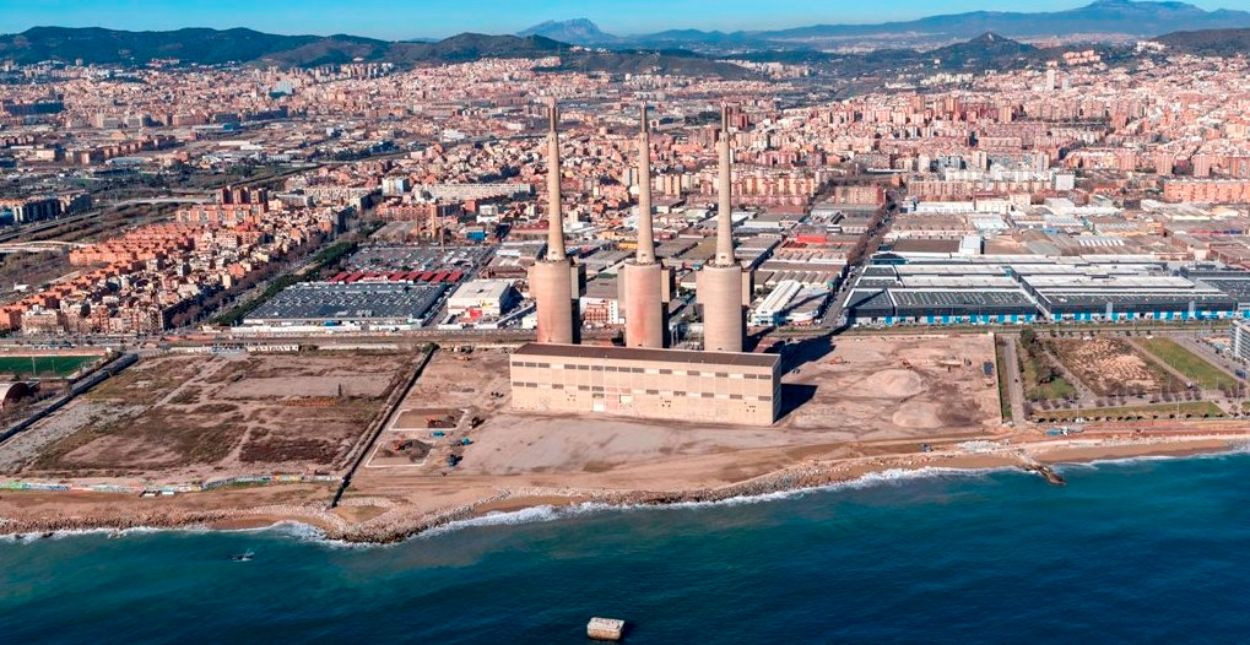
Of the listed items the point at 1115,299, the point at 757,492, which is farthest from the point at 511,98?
the point at 757,492

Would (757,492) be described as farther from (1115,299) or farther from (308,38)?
(308,38)

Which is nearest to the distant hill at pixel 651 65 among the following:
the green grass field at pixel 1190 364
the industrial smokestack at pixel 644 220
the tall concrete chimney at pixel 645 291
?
the green grass field at pixel 1190 364

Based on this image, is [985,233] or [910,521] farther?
[985,233]

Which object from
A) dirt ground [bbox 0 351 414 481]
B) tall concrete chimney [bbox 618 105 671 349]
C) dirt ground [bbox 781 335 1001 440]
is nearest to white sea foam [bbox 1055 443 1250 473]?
dirt ground [bbox 781 335 1001 440]

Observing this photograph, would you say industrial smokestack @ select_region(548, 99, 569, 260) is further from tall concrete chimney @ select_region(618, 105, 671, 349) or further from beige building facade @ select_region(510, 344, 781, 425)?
beige building facade @ select_region(510, 344, 781, 425)

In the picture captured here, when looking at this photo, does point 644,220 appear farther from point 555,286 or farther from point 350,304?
point 350,304

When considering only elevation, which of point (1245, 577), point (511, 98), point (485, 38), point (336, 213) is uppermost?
point (485, 38)

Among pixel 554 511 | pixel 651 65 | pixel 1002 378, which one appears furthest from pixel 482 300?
pixel 651 65
